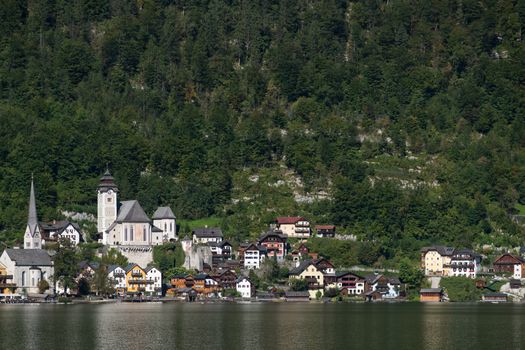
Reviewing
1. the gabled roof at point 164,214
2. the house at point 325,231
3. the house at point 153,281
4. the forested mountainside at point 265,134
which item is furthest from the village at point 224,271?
the forested mountainside at point 265,134

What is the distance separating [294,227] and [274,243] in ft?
14.1

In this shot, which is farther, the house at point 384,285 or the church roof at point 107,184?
the church roof at point 107,184

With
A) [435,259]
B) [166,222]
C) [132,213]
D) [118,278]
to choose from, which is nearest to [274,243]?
[166,222]

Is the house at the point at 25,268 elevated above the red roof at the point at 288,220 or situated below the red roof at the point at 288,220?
below

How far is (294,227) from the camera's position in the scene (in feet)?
489

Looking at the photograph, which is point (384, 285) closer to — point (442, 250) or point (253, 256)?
point (442, 250)

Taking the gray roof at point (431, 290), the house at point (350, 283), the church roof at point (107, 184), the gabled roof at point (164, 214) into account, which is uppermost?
the church roof at point (107, 184)

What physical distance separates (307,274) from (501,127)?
5325 cm

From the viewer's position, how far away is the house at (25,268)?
446ft

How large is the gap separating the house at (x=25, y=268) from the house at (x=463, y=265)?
40053 mm

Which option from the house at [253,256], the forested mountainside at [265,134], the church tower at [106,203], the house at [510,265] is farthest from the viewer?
the forested mountainside at [265,134]

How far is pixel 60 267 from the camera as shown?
132 meters

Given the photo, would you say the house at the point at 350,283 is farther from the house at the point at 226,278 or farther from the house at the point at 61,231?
the house at the point at 61,231

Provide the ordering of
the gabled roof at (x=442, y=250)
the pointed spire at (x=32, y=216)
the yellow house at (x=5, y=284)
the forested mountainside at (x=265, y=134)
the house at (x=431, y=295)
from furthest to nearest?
the forested mountainside at (x=265, y=134)
the pointed spire at (x=32, y=216)
the gabled roof at (x=442, y=250)
the house at (x=431, y=295)
the yellow house at (x=5, y=284)
